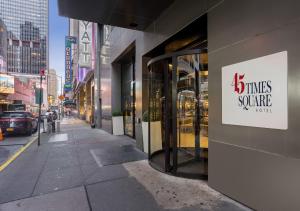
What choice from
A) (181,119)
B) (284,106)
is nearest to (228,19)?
(284,106)

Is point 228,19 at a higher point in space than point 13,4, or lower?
lower

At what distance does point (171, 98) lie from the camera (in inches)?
211

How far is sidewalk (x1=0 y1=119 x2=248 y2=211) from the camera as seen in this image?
3.69 meters

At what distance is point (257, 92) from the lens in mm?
3400

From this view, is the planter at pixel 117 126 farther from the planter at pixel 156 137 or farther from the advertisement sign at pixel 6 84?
the advertisement sign at pixel 6 84

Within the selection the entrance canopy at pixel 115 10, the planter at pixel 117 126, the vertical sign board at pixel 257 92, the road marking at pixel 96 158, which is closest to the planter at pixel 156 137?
the road marking at pixel 96 158

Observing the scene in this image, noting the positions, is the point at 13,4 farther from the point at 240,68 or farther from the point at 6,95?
the point at 240,68

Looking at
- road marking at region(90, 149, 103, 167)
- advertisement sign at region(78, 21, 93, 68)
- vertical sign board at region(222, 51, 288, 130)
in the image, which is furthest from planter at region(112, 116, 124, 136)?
vertical sign board at region(222, 51, 288, 130)

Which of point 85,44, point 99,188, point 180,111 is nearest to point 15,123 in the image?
point 85,44

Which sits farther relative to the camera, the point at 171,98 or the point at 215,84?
the point at 171,98

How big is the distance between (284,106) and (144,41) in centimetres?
603

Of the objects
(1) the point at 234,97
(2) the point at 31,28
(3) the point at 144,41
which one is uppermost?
(2) the point at 31,28

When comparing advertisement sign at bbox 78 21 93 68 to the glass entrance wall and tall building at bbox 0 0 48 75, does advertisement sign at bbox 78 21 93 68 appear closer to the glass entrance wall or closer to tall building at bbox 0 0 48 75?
the glass entrance wall

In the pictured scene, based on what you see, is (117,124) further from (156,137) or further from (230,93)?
(230,93)
